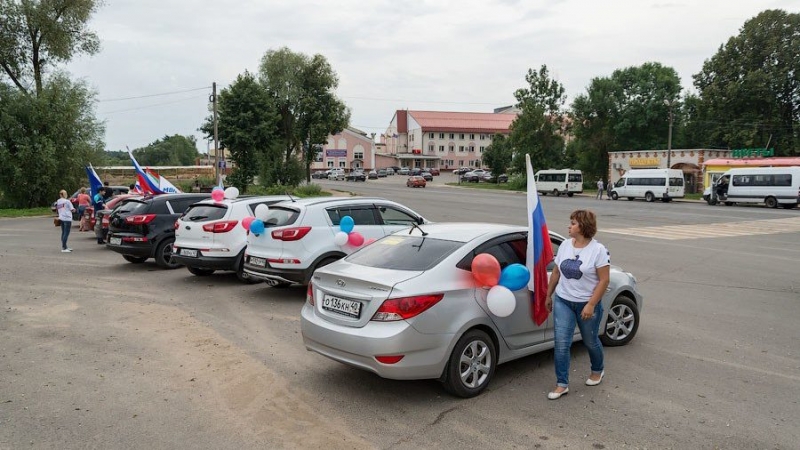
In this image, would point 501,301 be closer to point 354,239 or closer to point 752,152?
point 354,239

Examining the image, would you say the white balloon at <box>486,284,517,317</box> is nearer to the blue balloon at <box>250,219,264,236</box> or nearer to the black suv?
the blue balloon at <box>250,219,264,236</box>

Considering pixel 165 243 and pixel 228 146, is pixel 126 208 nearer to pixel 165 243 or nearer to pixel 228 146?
pixel 165 243

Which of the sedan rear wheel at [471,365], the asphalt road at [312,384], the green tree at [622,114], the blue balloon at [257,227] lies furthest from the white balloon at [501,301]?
the green tree at [622,114]

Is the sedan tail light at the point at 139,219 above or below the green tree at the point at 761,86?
below

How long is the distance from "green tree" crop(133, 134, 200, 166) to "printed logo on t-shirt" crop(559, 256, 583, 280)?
126 meters

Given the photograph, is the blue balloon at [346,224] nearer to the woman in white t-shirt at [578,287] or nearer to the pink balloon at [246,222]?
the pink balloon at [246,222]

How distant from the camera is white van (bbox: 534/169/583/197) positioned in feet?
159

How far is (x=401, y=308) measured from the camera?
4.59 meters

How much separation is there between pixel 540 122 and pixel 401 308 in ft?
189

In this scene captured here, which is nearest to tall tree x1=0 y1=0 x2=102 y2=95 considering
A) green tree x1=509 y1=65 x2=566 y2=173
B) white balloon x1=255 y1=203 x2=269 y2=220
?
white balloon x1=255 y1=203 x2=269 y2=220

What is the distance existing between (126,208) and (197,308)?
478 cm

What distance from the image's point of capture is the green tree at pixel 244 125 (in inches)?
1508

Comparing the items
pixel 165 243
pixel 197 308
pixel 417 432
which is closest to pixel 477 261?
pixel 417 432

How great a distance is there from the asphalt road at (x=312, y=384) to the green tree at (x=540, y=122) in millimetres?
50800
